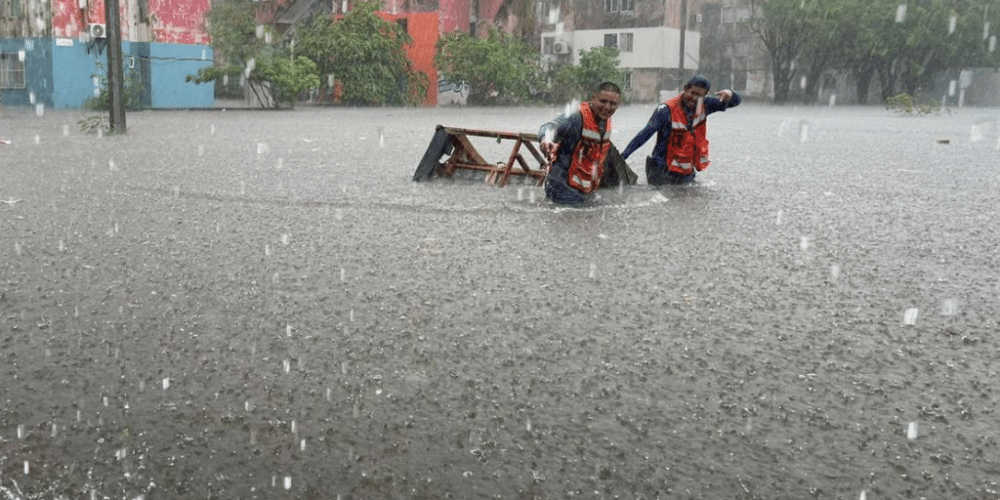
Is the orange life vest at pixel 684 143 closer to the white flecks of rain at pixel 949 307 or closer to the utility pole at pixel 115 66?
the white flecks of rain at pixel 949 307

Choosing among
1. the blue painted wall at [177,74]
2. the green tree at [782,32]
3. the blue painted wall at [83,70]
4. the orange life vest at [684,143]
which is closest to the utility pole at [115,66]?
the orange life vest at [684,143]

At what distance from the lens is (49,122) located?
20.3 meters

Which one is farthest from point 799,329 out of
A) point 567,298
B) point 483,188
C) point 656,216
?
point 483,188

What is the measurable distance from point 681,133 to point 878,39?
39437 millimetres

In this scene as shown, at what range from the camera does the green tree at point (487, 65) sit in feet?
120

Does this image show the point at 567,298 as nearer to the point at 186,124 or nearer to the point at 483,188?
the point at 483,188

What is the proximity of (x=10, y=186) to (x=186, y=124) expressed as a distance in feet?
39.2

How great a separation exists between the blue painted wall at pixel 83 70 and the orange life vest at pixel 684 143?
74.2 feet

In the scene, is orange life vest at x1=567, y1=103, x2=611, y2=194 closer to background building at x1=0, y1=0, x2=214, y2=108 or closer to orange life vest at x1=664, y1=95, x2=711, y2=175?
orange life vest at x1=664, y1=95, x2=711, y2=175

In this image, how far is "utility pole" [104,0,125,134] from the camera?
47.6 feet

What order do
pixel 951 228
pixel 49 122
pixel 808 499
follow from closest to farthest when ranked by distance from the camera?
pixel 808 499, pixel 951 228, pixel 49 122

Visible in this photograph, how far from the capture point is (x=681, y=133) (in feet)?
29.8

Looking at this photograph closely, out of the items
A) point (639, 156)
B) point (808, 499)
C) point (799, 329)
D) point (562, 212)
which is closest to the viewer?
point (808, 499)

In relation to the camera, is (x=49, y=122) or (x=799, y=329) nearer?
(x=799, y=329)
